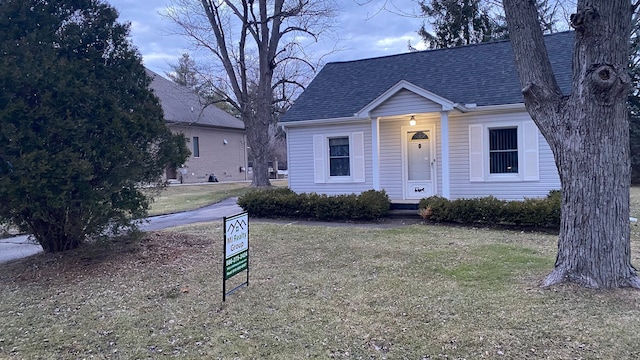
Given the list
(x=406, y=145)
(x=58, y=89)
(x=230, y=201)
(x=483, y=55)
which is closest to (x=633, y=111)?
(x=483, y=55)

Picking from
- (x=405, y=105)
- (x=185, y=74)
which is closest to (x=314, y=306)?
(x=405, y=105)

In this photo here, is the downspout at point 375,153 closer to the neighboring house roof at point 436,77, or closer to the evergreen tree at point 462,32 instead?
the neighboring house roof at point 436,77

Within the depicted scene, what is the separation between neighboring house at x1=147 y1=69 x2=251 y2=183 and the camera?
26.6 metres

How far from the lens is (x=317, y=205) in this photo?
35.6 ft

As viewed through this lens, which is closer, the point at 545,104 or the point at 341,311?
the point at 341,311

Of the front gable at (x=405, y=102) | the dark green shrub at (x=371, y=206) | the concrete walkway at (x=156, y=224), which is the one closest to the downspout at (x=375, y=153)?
the front gable at (x=405, y=102)

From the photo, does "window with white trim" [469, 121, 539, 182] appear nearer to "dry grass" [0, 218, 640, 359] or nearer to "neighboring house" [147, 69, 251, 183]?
"dry grass" [0, 218, 640, 359]

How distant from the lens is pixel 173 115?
25.8 m

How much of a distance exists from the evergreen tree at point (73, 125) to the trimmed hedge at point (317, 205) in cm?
439

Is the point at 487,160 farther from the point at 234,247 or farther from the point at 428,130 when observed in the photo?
the point at 234,247

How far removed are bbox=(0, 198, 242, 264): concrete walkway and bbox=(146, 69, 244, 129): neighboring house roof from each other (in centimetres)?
1080

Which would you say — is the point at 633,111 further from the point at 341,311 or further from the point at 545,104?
the point at 341,311

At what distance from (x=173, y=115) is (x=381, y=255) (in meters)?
21.9

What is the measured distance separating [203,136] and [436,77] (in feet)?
62.1
